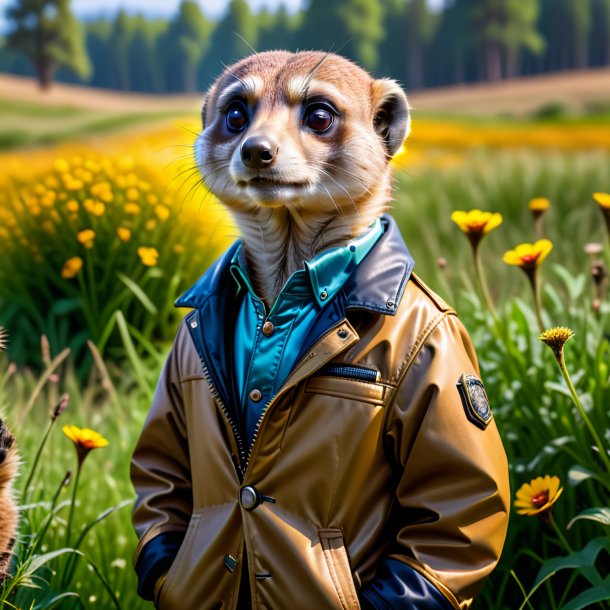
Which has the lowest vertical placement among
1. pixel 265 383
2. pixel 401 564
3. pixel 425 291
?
pixel 401 564

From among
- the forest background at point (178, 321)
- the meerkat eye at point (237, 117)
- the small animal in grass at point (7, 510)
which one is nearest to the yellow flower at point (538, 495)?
the forest background at point (178, 321)

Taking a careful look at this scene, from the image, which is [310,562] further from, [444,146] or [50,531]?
[444,146]

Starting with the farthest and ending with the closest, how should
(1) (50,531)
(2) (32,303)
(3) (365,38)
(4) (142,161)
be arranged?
1. (3) (365,38)
2. (4) (142,161)
3. (2) (32,303)
4. (1) (50,531)

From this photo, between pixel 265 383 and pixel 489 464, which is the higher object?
pixel 265 383

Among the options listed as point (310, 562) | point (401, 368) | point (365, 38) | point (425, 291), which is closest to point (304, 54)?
point (425, 291)

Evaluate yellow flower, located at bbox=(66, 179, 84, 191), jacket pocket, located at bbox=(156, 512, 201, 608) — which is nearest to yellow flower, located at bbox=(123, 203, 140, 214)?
yellow flower, located at bbox=(66, 179, 84, 191)

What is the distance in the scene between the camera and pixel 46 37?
22.1 metres

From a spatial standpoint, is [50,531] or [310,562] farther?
[50,531]

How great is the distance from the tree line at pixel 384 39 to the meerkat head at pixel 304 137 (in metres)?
22.8

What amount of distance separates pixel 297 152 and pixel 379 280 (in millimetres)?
337

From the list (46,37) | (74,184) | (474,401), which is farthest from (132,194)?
(46,37)

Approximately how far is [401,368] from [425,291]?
0.25 metres

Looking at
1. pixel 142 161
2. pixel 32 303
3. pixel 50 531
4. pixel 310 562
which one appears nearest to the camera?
pixel 310 562

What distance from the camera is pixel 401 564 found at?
178 cm
